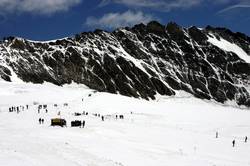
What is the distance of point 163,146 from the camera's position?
44688mm

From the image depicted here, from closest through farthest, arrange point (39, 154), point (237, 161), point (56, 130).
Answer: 1. point (39, 154)
2. point (237, 161)
3. point (56, 130)

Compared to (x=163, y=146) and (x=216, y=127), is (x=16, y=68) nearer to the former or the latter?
(x=216, y=127)

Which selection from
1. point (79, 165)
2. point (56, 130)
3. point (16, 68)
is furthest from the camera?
point (16, 68)

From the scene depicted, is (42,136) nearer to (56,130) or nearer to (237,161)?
(56,130)

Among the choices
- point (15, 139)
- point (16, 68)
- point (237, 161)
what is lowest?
point (237, 161)

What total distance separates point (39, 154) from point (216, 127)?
49.9 meters

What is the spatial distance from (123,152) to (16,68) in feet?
539

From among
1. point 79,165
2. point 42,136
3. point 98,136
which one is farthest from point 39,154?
point 98,136

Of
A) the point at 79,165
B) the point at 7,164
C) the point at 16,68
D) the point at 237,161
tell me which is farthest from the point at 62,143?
the point at 16,68

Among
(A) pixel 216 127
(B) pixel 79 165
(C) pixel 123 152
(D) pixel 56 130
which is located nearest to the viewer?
(B) pixel 79 165

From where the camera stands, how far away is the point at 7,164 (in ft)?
82.4

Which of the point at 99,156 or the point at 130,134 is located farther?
the point at 130,134

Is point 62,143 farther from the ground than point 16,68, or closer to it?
closer to it

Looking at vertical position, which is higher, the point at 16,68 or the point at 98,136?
the point at 16,68
